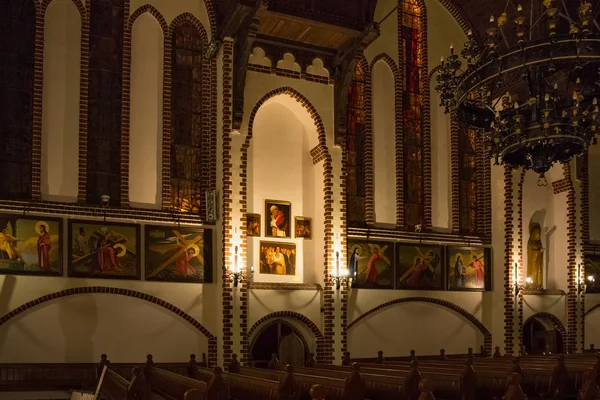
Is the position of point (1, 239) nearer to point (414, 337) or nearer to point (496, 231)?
point (414, 337)

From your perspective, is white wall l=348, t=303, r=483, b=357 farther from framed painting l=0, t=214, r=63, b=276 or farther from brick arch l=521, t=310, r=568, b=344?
framed painting l=0, t=214, r=63, b=276

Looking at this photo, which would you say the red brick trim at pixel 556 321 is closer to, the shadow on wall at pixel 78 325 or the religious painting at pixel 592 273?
the religious painting at pixel 592 273

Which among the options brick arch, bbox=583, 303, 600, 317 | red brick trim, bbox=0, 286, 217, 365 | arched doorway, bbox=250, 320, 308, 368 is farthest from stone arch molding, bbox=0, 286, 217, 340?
brick arch, bbox=583, 303, 600, 317

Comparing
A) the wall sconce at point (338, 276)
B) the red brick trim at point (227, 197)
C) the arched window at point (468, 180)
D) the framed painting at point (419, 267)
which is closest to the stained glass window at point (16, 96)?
the red brick trim at point (227, 197)

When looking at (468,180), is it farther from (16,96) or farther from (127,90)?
(16,96)

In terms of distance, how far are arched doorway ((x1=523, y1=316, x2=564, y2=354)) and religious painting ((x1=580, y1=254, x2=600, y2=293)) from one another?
1.74 metres

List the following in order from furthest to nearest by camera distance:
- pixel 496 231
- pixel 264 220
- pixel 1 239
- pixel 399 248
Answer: pixel 496 231, pixel 399 248, pixel 264 220, pixel 1 239

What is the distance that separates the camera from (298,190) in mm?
18609

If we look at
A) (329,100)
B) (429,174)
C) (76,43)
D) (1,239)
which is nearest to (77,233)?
(1,239)

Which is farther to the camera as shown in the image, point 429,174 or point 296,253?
point 429,174

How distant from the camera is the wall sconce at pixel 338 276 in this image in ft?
58.2

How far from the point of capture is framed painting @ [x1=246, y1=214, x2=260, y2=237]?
1756 centimetres

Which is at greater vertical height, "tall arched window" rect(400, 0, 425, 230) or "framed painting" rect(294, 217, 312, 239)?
"tall arched window" rect(400, 0, 425, 230)

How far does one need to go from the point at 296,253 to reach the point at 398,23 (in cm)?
723
